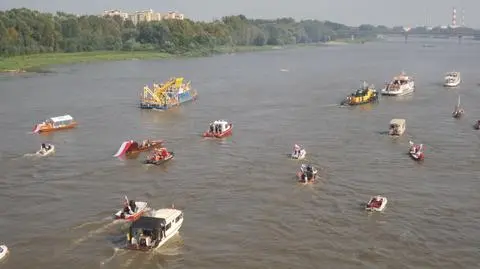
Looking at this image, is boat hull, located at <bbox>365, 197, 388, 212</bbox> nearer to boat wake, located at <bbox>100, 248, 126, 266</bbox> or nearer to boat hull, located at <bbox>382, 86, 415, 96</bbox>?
boat wake, located at <bbox>100, 248, 126, 266</bbox>

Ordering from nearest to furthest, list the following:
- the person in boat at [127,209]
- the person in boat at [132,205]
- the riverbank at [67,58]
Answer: the person in boat at [127,209] < the person in boat at [132,205] < the riverbank at [67,58]

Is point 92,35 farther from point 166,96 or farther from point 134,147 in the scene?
point 134,147

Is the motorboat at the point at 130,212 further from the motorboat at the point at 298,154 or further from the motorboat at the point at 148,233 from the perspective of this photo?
the motorboat at the point at 298,154

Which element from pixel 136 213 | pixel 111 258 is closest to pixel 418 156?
pixel 136 213

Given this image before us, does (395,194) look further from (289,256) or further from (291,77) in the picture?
(291,77)

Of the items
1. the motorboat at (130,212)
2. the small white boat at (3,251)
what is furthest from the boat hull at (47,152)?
the small white boat at (3,251)

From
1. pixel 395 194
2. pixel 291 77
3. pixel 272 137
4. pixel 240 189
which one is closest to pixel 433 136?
pixel 272 137
